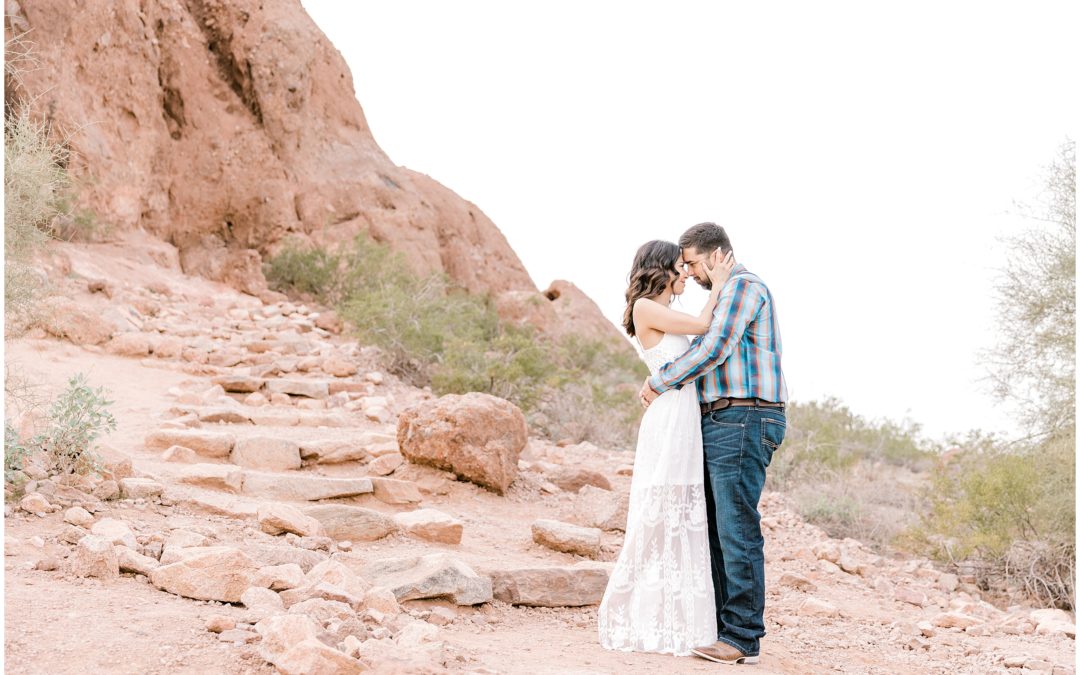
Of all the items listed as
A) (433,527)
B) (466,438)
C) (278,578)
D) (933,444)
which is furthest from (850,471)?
(278,578)

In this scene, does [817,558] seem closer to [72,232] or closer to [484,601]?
[484,601]

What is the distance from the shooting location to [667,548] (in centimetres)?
420

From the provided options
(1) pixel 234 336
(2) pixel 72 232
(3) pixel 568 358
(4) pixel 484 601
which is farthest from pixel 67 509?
(3) pixel 568 358

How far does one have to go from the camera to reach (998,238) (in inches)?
419

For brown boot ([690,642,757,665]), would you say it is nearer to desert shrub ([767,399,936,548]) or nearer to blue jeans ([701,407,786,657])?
blue jeans ([701,407,786,657])

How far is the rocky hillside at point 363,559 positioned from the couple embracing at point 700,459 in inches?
9.1

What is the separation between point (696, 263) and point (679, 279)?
131 millimetres

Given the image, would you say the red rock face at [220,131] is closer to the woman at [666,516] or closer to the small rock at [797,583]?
the small rock at [797,583]

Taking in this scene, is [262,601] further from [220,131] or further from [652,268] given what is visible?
Answer: [220,131]

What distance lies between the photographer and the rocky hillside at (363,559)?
3234 mm

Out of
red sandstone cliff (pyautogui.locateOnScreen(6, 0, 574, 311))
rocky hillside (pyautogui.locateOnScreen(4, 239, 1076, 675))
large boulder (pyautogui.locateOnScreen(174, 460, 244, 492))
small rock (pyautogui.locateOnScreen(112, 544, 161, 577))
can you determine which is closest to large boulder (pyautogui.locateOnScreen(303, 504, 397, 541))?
rocky hillside (pyautogui.locateOnScreen(4, 239, 1076, 675))

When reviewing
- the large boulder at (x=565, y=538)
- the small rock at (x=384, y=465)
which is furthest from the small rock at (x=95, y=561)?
the small rock at (x=384, y=465)

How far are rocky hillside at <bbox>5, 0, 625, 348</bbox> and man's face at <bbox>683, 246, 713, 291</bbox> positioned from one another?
51.7 feet

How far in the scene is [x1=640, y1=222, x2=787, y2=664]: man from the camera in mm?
4004
